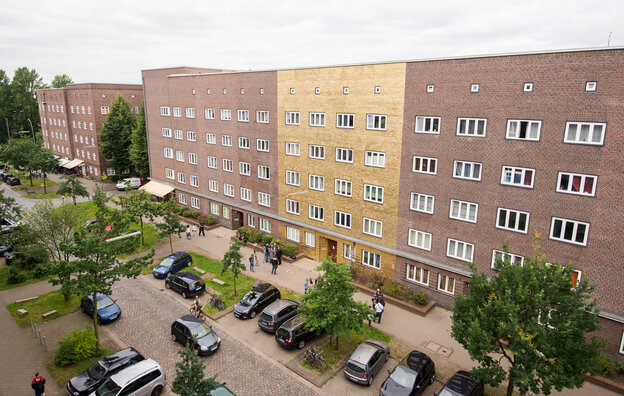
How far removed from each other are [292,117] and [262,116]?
4.18 metres

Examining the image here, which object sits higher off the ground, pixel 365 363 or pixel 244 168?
pixel 244 168

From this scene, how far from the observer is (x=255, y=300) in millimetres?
26422

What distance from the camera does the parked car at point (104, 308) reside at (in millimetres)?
25344

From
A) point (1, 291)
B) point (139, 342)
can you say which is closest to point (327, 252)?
point (139, 342)

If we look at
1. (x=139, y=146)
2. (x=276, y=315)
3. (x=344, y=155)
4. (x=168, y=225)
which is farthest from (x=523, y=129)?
(x=139, y=146)

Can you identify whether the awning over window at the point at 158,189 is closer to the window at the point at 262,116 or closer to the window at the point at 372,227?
the window at the point at 262,116

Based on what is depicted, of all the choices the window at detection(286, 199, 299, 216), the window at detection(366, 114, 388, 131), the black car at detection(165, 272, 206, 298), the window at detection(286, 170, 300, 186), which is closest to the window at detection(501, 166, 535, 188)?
the window at detection(366, 114, 388, 131)

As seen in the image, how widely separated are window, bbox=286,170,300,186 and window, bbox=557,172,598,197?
20.6 m

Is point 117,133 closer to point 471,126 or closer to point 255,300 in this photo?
point 255,300

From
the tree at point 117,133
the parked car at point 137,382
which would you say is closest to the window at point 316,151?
the parked car at point 137,382

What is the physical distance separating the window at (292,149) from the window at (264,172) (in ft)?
11.9

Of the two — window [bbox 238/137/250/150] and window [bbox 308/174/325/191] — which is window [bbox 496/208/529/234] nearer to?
window [bbox 308/174/325/191]

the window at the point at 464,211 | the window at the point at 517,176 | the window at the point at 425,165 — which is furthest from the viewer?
the window at the point at 425,165

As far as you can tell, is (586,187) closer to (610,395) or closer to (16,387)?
(610,395)
